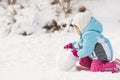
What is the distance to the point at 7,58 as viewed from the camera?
6176 mm

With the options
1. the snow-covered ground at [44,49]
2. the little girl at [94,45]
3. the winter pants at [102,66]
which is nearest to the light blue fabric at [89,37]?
the little girl at [94,45]

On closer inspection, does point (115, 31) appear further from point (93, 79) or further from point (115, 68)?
point (93, 79)

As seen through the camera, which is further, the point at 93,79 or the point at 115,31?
the point at 115,31

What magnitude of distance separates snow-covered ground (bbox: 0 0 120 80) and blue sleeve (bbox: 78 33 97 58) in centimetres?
26

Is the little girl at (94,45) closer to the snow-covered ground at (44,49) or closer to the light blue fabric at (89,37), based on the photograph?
the light blue fabric at (89,37)

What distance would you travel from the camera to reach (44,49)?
21.4 feet

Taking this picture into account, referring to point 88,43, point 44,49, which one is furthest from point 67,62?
point 44,49

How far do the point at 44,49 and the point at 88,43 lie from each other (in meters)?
1.75

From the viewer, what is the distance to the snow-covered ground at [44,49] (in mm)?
4686

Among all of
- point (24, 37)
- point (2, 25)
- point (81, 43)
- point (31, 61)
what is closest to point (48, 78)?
point (81, 43)

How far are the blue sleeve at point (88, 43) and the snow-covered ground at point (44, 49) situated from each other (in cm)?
26

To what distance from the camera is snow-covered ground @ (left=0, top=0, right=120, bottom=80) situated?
15.4 feet

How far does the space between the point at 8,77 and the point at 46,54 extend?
148cm

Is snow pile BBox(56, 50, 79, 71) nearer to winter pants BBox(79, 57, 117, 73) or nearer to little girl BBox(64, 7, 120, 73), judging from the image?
little girl BBox(64, 7, 120, 73)
